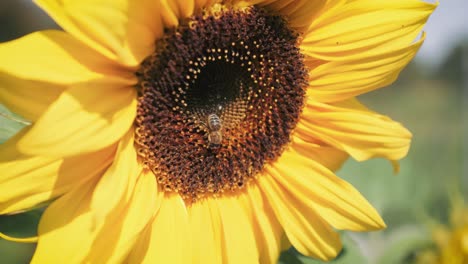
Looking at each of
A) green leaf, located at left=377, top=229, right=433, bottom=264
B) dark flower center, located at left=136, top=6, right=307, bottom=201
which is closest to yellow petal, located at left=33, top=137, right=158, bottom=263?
dark flower center, located at left=136, top=6, right=307, bottom=201

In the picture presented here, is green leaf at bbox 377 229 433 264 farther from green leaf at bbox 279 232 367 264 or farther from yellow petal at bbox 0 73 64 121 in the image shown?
yellow petal at bbox 0 73 64 121

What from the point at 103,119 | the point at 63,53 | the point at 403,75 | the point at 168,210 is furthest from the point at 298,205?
the point at 403,75

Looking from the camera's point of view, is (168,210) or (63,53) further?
(168,210)

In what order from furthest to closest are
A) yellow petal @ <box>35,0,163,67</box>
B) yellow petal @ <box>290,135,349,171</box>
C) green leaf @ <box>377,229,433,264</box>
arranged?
green leaf @ <box>377,229,433,264</box> < yellow petal @ <box>290,135,349,171</box> < yellow petal @ <box>35,0,163,67</box>

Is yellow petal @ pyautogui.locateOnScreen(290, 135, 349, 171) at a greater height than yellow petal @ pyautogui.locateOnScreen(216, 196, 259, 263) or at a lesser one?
greater

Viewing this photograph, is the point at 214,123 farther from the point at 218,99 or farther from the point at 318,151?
the point at 318,151

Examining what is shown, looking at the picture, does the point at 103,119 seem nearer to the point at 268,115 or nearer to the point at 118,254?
the point at 118,254

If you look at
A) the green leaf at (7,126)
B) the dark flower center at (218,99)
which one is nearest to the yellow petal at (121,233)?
the dark flower center at (218,99)
